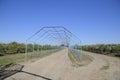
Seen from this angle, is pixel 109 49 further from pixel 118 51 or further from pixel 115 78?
pixel 115 78

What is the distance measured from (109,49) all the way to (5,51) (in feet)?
87.1

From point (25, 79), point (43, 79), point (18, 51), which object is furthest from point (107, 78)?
point (18, 51)

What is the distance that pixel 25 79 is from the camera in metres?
8.39

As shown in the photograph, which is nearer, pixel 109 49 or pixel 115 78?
pixel 115 78

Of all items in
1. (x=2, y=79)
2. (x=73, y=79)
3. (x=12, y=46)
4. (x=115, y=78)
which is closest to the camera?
(x=2, y=79)

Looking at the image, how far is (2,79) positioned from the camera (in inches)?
323

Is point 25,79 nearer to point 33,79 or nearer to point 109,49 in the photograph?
point 33,79

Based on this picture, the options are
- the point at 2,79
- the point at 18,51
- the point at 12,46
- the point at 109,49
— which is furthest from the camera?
the point at 109,49

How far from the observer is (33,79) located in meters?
8.46

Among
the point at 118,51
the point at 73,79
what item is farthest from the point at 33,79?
the point at 118,51

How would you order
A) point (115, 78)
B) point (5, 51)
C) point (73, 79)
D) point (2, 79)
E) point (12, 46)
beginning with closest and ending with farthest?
point (2, 79), point (73, 79), point (115, 78), point (5, 51), point (12, 46)

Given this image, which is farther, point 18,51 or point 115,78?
point 18,51

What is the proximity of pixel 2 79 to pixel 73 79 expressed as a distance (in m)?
3.84

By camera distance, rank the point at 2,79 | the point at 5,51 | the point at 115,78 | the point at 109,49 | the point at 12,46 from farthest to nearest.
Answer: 1. the point at 109,49
2. the point at 12,46
3. the point at 5,51
4. the point at 115,78
5. the point at 2,79
